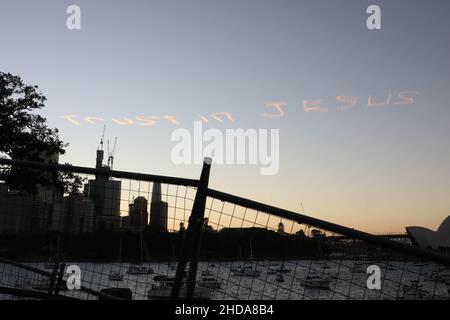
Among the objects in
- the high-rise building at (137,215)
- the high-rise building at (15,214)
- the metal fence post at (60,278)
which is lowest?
the metal fence post at (60,278)

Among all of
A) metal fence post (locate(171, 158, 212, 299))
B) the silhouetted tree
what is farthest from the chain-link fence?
the silhouetted tree

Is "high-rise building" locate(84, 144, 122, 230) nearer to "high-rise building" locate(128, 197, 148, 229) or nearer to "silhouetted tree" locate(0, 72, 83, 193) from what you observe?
"high-rise building" locate(128, 197, 148, 229)

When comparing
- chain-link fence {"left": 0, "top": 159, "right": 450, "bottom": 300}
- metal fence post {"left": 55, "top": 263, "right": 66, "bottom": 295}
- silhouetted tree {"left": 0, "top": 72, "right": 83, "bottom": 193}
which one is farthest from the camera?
silhouetted tree {"left": 0, "top": 72, "right": 83, "bottom": 193}

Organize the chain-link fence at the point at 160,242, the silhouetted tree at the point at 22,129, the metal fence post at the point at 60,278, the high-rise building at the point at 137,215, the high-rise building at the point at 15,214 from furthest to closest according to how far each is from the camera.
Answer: the silhouetted tree at the point at 22,129
the high-rise building at the point at 15,214
the high-rise building at the point at 137,215
the metal fence post at the point at 60,278
the chain-link fence at the point at 160,242

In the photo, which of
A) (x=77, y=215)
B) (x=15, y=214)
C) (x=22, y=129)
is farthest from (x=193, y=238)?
(x=22, y=129)

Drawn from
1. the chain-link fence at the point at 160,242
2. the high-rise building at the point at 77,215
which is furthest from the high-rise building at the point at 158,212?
the high-rise building at the point at 77,215

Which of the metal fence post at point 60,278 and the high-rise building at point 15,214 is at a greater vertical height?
the high-rise building at point 15,214

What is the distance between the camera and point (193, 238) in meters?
4.98

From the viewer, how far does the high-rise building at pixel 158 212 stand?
17.5 feet

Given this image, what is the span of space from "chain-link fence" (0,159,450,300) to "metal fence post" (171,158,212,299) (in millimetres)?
11

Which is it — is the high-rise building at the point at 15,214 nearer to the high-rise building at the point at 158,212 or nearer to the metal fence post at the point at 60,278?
the metal fence post at the point at 60,278

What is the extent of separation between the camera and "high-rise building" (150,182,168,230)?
5.34 meters

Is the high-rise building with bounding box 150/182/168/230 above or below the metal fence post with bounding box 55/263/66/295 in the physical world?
above

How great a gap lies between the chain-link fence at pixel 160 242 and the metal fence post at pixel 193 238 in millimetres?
11
